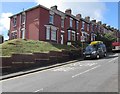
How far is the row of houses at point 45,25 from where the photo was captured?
132 ft

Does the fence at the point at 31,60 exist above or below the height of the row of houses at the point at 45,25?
below

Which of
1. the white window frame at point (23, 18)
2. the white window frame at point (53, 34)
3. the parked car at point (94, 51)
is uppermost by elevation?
the white window frame at point (23, 18)

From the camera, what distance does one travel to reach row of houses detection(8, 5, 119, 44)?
1580 inches

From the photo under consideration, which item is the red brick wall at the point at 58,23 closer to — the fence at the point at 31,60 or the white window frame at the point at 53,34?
the white window frame at the point at 53,34

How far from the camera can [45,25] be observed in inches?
1596

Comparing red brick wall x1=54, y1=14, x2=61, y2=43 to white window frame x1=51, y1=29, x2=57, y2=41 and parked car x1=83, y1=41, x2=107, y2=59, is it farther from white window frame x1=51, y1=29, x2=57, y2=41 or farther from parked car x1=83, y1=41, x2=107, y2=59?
parked car x1=83, y1=41, x2=107, y2=59

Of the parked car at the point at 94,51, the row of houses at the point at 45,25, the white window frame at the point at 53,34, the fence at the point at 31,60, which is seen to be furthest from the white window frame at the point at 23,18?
the fence at the point at 31,60

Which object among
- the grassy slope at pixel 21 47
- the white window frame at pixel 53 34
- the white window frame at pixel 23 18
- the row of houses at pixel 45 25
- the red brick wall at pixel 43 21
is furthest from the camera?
the white window frame at pixel 23 18

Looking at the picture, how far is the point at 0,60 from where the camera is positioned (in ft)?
66.3

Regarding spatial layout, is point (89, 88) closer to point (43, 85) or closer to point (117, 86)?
point (117, 86)

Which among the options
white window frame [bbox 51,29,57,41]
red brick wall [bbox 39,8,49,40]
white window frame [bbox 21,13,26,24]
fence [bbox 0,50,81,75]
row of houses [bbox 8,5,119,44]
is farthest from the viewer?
white window frame [bbox 21,13,26,24]

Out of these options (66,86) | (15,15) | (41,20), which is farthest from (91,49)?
(66,86)

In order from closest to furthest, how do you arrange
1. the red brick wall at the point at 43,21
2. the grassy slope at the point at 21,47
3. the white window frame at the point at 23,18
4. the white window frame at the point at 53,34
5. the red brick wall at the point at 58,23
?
1. the grassy slope at the point at 21,47
2. the red brick wall at the point at 43,21
3. the white window frame at the point at 53,34
4. the white window frame at the point at 23,18
5. the red brick wall at the point at 58,23

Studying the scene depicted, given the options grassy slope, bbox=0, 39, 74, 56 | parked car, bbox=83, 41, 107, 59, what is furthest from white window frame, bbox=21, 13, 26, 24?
parked car, bbox=83, 41, 107, 59
